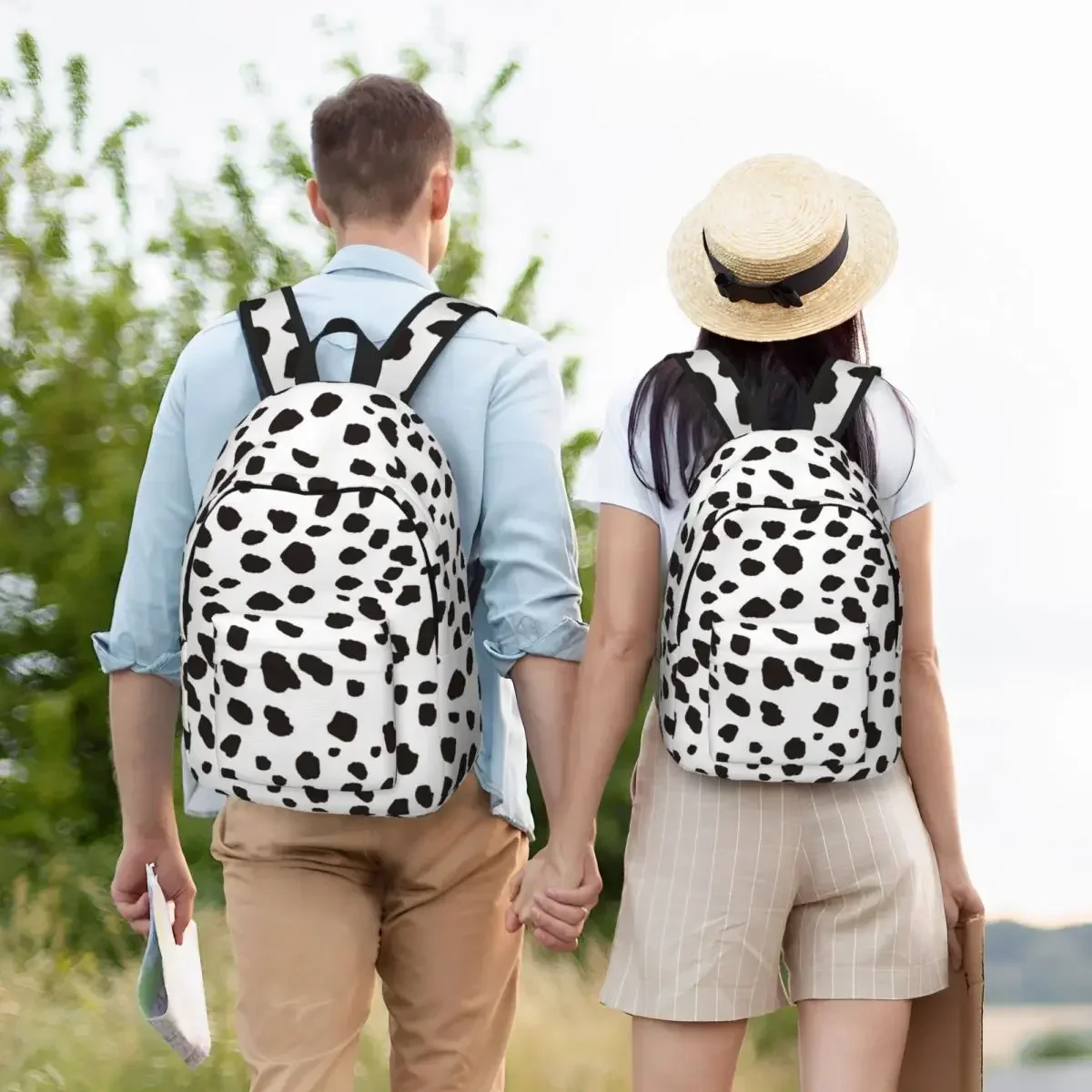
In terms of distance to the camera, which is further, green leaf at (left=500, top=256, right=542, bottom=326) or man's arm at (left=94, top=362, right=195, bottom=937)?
green leaf at (left=500, top=256, right=542, bottom=326)

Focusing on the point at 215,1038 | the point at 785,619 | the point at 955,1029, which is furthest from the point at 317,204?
the point at 215,1038

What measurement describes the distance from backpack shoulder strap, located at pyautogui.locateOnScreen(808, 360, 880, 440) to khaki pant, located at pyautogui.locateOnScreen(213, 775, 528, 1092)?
61cm

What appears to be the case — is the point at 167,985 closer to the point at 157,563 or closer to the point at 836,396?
the point at 157,563

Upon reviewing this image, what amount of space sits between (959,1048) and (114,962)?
384cm

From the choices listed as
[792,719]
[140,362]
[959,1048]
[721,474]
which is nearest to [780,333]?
[721,474]

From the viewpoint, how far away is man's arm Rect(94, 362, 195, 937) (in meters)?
1.89

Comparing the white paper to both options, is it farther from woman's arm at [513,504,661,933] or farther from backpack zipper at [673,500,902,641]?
backpack zipper at [673,500,902,641]

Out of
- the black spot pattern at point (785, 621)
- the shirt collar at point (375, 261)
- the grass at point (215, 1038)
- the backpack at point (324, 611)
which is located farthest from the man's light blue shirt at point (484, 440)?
the grass at point (215, 1038)

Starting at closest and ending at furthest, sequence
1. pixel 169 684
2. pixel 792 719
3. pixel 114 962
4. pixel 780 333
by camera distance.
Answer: pixel 792 719 < pixel 780 333 < pixel 169 684 < pixel 114 962

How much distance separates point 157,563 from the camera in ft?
6.23

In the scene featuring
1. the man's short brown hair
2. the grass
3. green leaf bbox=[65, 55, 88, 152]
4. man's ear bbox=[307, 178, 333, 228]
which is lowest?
the grass

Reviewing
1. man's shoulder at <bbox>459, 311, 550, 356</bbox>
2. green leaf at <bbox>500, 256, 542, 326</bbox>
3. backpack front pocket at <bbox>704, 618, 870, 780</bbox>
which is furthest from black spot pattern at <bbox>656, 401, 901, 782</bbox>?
green leaf at <bbox>500, 256, 542, 326</bbox>

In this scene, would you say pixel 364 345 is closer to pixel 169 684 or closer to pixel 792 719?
pixel 169 684

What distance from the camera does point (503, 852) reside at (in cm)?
186
